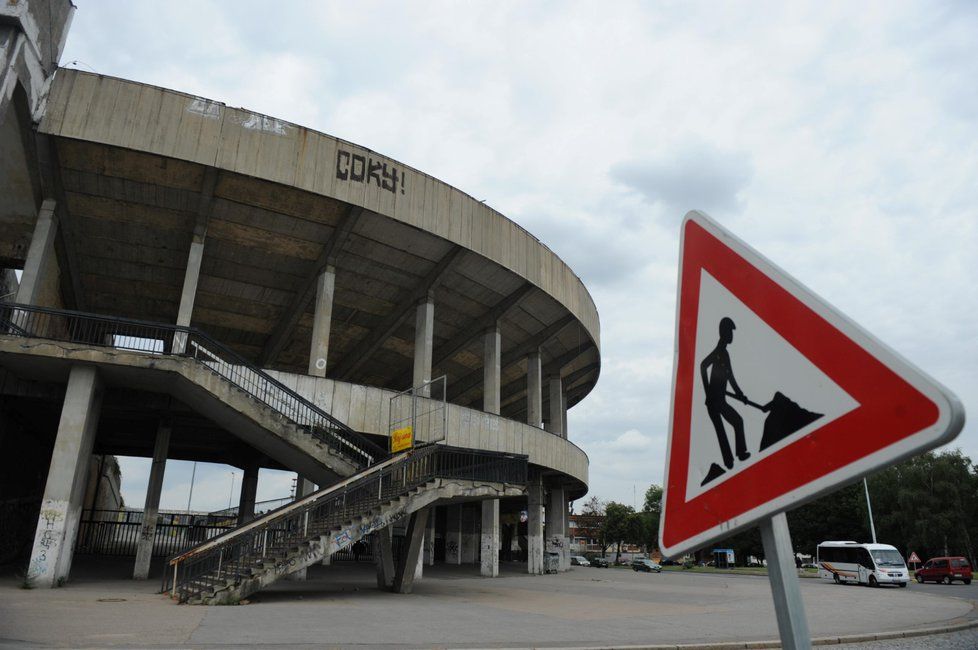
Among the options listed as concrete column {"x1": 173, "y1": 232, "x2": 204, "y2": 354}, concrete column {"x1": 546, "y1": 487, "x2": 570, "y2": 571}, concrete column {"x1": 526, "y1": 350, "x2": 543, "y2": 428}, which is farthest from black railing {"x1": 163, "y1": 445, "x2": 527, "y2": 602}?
concrete column {"x1": 546, "y1": 487, "x2": 570, "y2": 571}

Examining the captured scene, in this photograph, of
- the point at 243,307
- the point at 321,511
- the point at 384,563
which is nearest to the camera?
the point at 321,511

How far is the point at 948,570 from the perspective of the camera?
102ft

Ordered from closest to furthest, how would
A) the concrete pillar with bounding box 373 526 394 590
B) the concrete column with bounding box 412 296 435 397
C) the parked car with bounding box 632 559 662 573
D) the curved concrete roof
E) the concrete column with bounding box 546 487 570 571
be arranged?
the concrete pillar with bounding box 373 526 394 590, the curved concrete roof, the concrete column with bounding box 412 296 435 397, the concrete column with bounding box 546 487 570 571, the parked car with bounding box 632 559 662 573

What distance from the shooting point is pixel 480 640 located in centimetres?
902

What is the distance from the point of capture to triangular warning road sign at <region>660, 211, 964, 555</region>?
128cm

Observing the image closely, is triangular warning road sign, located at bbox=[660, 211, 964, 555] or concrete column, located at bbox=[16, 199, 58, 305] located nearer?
triangular warning road sign, located at bbox=[660, 211, 964, 555]

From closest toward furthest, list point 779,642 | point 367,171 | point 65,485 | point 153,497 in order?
point 779,642 → point 65,485 → point 367,171 → point 153,497

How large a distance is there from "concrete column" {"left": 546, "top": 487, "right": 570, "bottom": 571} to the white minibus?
14.0m

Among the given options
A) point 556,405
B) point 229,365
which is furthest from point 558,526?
point 229,365

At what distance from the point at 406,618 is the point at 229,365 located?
9905 millimetres

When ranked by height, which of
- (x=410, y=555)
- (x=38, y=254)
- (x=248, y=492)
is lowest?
(x=410, y=555)

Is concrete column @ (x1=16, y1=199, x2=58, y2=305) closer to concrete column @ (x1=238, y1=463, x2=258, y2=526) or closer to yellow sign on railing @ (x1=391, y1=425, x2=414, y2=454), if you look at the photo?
yellow sign on railing @ (x1=391, y1=425, x2=414, y2=454)

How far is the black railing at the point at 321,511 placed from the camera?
14391 mm

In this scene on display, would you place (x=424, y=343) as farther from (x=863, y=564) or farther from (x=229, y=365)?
(x=863, y=564)
